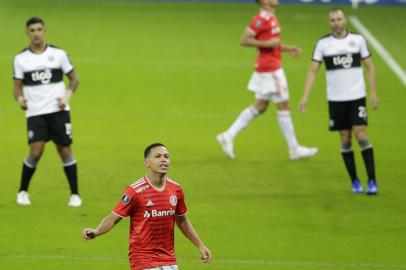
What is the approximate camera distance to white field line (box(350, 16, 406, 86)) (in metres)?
26.1

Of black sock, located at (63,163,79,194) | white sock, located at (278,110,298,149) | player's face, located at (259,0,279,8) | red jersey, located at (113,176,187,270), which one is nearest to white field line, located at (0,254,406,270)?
black sock, located at (63,163,79,194)

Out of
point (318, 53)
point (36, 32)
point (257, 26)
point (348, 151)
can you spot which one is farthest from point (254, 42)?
point (36, 32)

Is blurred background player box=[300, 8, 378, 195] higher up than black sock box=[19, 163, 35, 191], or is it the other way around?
blurred background player box=[300, 8, 378, 195]

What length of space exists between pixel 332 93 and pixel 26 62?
14.0 feet

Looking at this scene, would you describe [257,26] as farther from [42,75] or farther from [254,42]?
[42,75]

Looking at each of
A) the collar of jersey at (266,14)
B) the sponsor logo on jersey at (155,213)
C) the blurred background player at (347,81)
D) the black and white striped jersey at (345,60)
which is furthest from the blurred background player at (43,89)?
the sponsor logo on jersey at (155,213)

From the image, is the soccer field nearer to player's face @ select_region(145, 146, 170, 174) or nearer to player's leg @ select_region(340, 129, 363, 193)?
player's leg @ select_region(340, 129, 363, 193)

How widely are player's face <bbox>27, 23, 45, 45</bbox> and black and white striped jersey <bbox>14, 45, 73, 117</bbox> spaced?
0.17 metres

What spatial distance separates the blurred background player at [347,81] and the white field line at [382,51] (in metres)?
9.58

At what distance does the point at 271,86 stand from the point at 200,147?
80.7 inches

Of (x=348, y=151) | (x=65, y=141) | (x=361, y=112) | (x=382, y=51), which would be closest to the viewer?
(x=65, y=141)

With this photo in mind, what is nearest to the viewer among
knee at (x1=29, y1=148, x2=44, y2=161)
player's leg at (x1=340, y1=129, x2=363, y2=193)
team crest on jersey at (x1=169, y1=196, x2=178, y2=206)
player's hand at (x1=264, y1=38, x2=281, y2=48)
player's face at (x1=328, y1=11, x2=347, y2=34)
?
team crest on jersey at (x1=169, y1=196, x2=178, y2=206)

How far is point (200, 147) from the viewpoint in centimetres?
1919

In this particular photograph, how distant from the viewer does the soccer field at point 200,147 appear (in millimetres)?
13469
